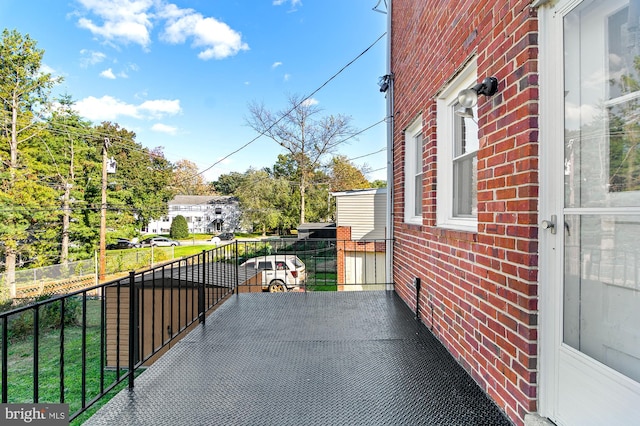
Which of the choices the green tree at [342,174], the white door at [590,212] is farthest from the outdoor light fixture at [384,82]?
the green tree at [342,174]

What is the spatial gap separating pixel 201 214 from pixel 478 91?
118 ft

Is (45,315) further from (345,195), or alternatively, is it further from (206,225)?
(206,225)

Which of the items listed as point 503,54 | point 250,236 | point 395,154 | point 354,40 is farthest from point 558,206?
point 250,236

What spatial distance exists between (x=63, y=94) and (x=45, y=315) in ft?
39.7

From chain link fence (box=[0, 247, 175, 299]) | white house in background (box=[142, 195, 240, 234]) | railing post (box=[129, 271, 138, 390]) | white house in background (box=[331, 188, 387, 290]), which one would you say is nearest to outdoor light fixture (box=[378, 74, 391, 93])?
railing post (box=[129, 271, 138, 390])

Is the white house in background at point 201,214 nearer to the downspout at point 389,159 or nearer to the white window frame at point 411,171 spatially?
the downspout at point 389,159

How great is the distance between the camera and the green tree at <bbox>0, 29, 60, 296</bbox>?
13.9 meters

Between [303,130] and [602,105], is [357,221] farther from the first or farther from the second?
[303,130]

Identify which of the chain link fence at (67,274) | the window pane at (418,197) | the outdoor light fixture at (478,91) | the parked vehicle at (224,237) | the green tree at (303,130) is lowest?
the chain link fence at (67,274)

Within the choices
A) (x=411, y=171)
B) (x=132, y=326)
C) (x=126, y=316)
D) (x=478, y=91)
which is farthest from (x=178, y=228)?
(x=478, y=91)

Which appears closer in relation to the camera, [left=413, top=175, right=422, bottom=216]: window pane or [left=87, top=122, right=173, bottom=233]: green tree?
[left=413, top=175, right=422, bottom=216]: window pane

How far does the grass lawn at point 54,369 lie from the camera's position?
24.7 ft

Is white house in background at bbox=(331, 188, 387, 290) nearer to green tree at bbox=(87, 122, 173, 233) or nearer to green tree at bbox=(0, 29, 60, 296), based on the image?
green tree at bbox=(0, 29, 60, 296)

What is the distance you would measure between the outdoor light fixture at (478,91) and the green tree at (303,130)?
17.2m
